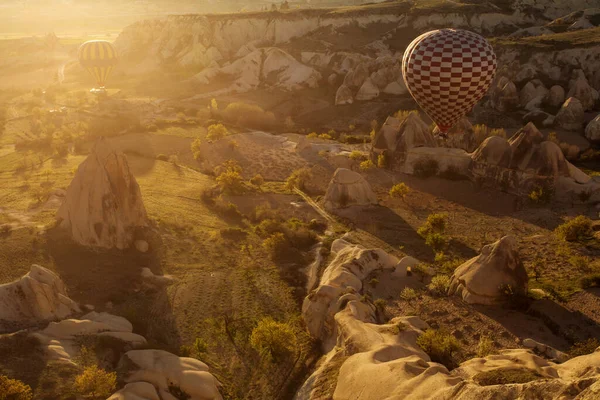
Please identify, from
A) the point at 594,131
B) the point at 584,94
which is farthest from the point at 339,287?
the point at 584,94

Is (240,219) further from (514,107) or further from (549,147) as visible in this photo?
Answer: (514,107)

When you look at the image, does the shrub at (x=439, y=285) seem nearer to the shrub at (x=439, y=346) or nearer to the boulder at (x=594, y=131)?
the shrub at (x=439, y=346)

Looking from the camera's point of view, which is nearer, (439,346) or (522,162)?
(439,346)

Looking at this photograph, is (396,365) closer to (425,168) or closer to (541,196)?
(541,196)

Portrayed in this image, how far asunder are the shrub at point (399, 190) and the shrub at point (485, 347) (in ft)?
48.2

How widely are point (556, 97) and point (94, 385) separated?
48.9 metres

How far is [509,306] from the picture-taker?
723 inches

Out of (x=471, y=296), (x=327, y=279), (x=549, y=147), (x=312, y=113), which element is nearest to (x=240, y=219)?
(x=327, y=279)

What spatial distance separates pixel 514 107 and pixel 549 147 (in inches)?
926

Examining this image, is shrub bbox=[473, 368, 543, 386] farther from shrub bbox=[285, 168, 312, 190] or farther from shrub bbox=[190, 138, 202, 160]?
shrub bbox=[190, 138, 202, 160]

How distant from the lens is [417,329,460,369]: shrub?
15617mm

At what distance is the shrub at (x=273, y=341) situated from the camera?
1711 cm

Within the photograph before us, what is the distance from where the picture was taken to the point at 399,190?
30422 millimetres

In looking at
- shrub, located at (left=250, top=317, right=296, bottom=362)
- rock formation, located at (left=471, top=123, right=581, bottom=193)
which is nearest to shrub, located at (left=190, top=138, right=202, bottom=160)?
rock formation, located at (left=471, top=123, right=581, bottom=193)
